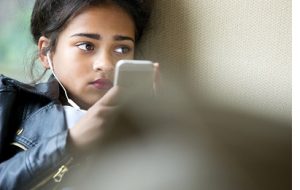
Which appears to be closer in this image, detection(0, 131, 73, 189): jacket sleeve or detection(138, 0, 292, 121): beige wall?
detection(0, 131, 73, 189): jacket sleeve

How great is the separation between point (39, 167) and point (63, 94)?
101mm

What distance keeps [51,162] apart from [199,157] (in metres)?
0.20

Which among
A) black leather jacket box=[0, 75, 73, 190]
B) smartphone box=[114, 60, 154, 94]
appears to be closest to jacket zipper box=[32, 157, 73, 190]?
black leather jacket box=[0, 75, 73, 190]

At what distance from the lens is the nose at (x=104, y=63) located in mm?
572

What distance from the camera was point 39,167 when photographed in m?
0.55

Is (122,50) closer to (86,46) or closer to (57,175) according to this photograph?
(86,46)

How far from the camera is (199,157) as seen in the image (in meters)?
0.64

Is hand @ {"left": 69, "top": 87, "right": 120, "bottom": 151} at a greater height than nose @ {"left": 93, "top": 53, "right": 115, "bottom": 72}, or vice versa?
nose @ {"left": 93, "top": 53, "right": 115, "bottom": 72}

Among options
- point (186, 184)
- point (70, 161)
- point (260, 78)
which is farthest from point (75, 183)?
point (260, 78)

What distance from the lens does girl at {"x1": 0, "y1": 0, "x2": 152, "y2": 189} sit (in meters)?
0.56

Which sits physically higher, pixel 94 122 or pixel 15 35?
pixel 15 35

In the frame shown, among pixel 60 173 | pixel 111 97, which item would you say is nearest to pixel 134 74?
pixel 111 97

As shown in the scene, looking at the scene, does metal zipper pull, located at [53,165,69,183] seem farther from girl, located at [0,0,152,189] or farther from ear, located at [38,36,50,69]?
ear, located at [38,36,50,69]

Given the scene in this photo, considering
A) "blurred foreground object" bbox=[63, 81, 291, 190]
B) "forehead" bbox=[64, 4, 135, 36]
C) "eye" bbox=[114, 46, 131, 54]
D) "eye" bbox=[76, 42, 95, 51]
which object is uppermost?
"forehead" bbox=[64, 4, 135, 36]
